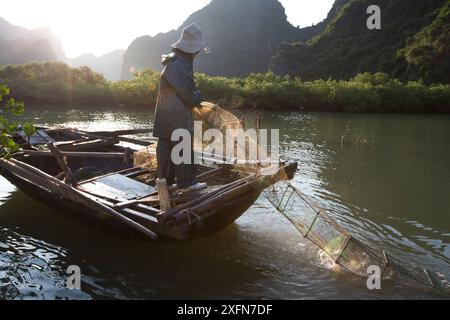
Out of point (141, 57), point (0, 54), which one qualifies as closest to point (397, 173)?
point (0, 54)

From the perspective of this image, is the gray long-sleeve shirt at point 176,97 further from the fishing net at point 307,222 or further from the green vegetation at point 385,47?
the green vegetation at point 385,47

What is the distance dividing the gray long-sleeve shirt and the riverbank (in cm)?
2811

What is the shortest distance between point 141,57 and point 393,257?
446 ft

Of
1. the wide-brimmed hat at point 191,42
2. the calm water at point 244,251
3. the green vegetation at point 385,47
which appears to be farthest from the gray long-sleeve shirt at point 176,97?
the green vegetation at point 385,47

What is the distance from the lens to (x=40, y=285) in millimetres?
6309

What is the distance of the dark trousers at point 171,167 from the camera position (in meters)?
6.85

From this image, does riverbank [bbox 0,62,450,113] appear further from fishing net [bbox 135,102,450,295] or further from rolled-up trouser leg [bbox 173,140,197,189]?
rolled-up trouser leg [bbox 173,140,197,189]

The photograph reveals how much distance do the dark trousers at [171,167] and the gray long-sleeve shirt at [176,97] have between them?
0.21 m

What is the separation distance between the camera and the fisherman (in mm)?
6324

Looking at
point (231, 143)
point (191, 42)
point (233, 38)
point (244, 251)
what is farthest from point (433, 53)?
point (233, 38)

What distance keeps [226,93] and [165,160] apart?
3309 centimetres

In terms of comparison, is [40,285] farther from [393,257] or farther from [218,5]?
[218,5]

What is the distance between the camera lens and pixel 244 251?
753cm
